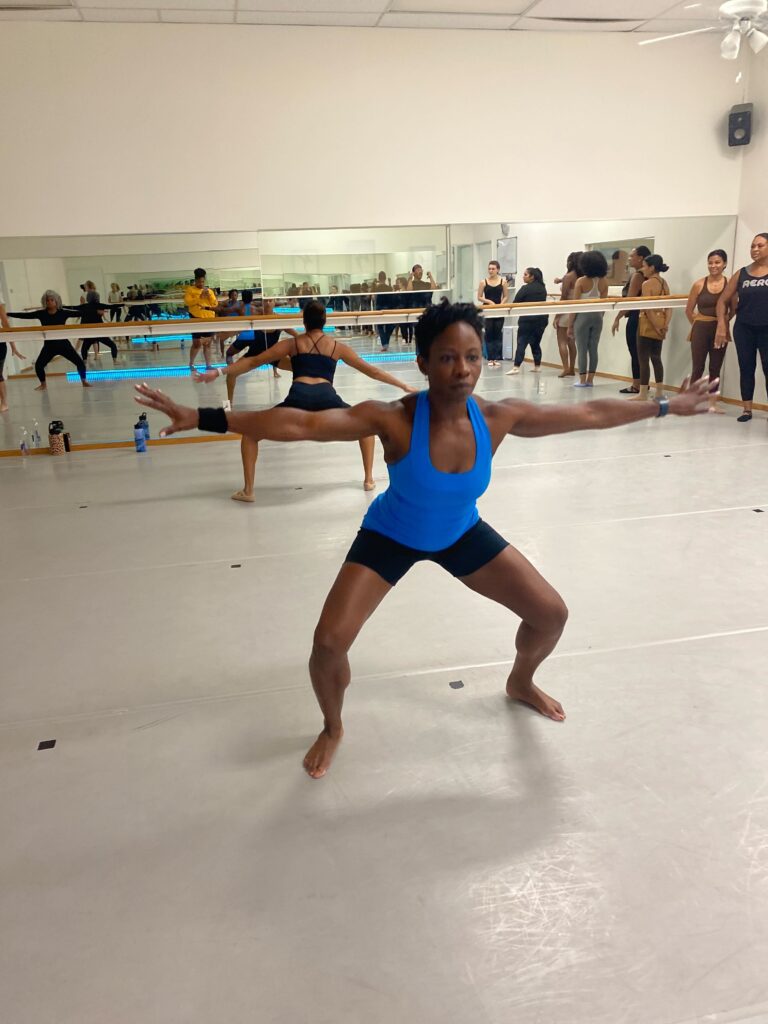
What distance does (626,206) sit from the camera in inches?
297

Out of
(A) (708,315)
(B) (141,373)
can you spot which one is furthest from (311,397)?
(A) (708,315)

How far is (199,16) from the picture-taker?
6383 millimetres

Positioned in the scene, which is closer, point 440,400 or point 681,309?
point 440,400

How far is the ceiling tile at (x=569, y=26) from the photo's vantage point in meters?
6.86

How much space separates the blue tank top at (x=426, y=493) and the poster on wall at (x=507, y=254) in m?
5.94

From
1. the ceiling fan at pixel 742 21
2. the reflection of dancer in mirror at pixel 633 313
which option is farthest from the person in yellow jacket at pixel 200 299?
the reflection of dancer in mirror at pixel 633 313

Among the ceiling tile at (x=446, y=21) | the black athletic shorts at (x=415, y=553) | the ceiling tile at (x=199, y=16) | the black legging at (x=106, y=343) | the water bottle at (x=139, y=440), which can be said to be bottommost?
the water bottle at (x=139, y=440)

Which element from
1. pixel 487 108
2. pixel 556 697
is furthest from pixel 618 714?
pixel 487 108

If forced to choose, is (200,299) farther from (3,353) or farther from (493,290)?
(493,290)

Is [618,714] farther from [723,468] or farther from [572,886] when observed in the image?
[723,468]

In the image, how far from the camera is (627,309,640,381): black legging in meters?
8.52

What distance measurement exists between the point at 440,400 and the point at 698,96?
7.23 m

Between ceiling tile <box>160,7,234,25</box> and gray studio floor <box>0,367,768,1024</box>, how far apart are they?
488 centimetres

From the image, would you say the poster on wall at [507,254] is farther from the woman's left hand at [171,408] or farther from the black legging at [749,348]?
the woman's left hand at [171,408]
